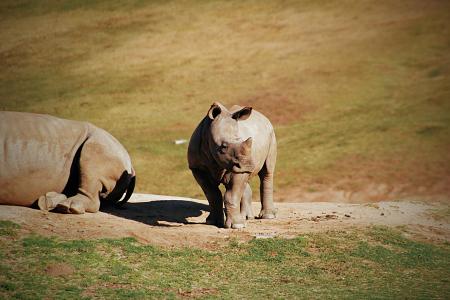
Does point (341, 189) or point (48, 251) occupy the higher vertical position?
point (48, 251)

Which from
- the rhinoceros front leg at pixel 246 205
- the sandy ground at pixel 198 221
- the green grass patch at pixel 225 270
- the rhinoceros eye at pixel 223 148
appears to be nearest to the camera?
the green grass patch at pixel 225 270

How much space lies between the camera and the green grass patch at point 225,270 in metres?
8.30

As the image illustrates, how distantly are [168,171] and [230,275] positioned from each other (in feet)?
51.9

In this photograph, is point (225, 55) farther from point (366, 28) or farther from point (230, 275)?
point (230, 275)

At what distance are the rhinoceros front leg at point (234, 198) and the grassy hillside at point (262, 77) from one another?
11034 millimetres

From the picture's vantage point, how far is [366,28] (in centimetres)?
4116

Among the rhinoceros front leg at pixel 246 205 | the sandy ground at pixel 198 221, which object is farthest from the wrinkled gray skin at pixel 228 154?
the rhinoceros front leg at pixel 246 205

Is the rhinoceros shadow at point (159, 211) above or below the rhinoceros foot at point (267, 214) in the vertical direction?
above

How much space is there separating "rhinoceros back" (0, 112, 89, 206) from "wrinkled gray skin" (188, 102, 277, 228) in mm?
2131

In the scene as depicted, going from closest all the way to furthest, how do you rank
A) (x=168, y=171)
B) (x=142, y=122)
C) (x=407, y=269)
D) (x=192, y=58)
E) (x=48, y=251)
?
(x=48, y=251) → (x=407, y=269) → (x=168, y=171) → (x=142, y=122) → (x=192, y=58)

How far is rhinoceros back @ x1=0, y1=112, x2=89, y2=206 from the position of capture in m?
10.9

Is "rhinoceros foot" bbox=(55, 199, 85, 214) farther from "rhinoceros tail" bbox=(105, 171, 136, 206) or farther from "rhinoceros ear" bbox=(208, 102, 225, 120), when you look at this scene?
"rhinoceros ear" bbox=(208, 102, 225, 120)

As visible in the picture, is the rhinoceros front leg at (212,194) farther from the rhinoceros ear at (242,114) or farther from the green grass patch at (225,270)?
the green grass patch at (225,270)

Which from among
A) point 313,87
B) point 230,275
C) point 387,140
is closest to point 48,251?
point 230,275
